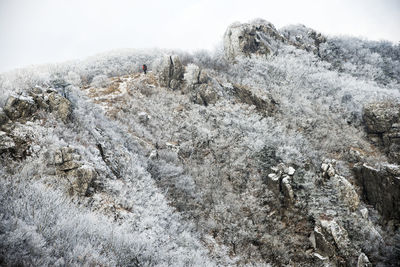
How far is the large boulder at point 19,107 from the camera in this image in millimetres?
9320

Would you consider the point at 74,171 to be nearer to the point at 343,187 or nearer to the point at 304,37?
the point at 343,187

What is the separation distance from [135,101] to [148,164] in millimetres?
10635

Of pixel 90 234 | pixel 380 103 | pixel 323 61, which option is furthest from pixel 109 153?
pixel 323 61

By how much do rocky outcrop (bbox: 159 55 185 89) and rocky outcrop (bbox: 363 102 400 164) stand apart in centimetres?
2567

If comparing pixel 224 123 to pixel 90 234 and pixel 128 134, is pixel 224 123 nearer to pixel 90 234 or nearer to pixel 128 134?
pixel 128 134

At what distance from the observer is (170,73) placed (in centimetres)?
2598

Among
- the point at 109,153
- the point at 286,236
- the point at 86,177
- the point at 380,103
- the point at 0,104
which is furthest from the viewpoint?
the point at 380,103

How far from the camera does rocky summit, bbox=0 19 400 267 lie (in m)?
5.85

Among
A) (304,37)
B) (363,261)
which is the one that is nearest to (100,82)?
(363,261)

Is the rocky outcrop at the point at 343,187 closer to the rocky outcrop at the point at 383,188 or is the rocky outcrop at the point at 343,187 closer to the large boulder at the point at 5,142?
the rocky outcrop at the point at 383,188

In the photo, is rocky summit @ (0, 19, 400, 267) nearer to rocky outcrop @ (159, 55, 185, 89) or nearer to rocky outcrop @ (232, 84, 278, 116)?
rocky outcrop @ (159, 55, 185, 89)

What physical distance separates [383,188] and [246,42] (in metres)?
31.1

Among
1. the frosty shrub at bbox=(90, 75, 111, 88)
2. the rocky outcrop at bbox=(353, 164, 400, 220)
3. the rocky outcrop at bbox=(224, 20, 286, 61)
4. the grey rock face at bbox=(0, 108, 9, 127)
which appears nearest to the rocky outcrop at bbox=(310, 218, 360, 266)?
the rocky outcrop at bbox=(353, 164, 400, 220)

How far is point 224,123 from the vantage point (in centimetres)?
2220
